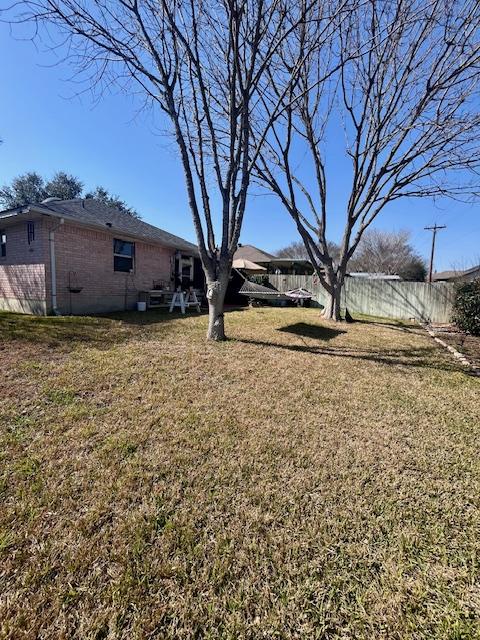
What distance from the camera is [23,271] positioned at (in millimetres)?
8297

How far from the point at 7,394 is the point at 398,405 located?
4700 millimetres

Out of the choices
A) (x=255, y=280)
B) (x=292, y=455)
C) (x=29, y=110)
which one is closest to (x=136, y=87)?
(x=29, y=110)

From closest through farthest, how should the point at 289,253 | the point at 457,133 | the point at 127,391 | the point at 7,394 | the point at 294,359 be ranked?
1. the point at 7,394
2. the point at 127,391
3. the point at 294,359
4. the point at 457,133
5. the point at 289,253

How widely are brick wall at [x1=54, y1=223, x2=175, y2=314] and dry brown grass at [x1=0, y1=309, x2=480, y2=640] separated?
4.68 meters

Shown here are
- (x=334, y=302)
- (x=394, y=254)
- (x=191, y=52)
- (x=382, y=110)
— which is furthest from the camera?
(x=394, y=254)

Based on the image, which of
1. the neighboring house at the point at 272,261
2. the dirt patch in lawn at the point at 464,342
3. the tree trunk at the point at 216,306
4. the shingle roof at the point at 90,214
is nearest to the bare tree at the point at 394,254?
the neighboring house at the point at 272,261

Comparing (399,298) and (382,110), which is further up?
(382,110)

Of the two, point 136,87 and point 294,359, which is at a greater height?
point 136,87

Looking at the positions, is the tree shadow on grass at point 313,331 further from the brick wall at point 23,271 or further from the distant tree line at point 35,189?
the distant tree line at point 35,189

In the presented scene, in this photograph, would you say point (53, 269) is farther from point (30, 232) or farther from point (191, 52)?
point (191, 52)

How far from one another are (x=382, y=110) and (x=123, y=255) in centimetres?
911

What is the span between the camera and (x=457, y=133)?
7.12m

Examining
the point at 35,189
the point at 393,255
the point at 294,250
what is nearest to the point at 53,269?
the point at 35,189

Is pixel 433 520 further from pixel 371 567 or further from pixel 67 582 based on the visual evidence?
pixel 67 582
